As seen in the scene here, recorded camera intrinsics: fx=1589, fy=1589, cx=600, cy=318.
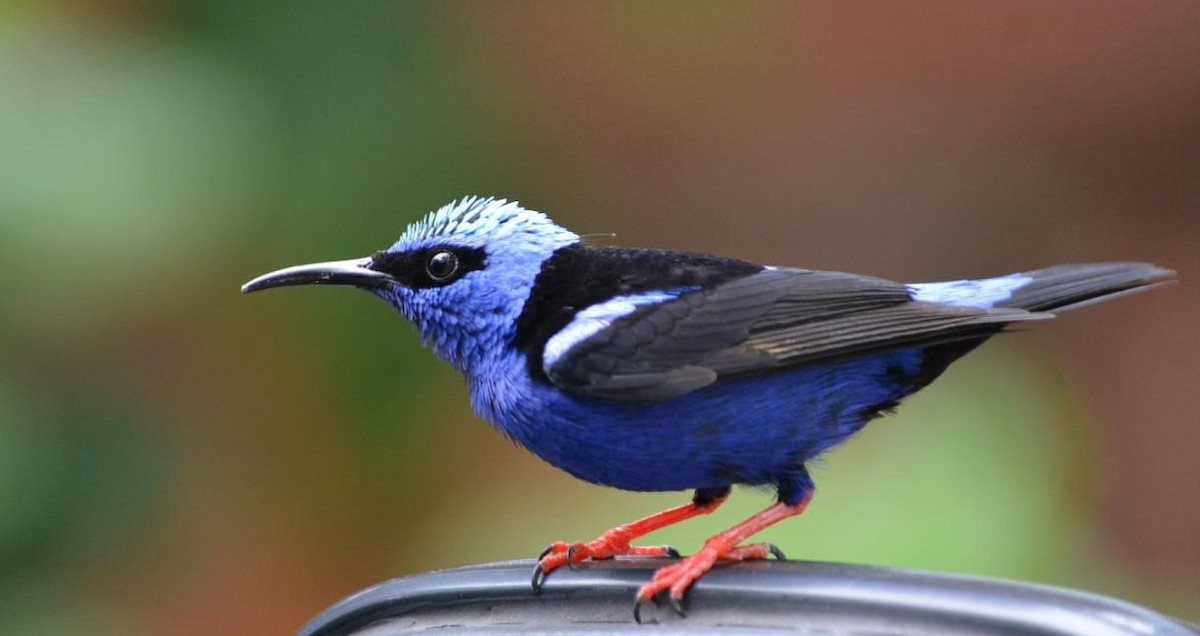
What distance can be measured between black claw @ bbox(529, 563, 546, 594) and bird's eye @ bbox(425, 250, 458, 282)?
983mm

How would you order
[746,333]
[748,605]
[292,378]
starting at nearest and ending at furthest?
1. [748,605]
2. [746,333]
3. [292,378]

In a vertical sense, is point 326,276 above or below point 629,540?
above

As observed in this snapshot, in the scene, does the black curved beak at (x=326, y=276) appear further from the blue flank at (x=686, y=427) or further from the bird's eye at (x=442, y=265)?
the blue flank at (x=686, y=427)


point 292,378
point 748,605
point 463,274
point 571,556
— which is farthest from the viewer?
point 292,378

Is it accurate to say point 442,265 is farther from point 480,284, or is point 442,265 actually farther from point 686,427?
point 686,427

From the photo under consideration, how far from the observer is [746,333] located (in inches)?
132

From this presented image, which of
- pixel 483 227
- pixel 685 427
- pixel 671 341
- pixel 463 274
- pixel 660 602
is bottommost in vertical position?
pixel 660 602

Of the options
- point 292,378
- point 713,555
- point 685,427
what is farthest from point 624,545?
point 292,378

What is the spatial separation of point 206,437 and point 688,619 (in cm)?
253

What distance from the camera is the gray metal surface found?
6.70 ft

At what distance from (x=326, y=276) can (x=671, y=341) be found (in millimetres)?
754

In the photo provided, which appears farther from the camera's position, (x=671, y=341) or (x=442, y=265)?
(x=442, y=265)

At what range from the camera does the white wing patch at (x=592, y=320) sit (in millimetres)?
3236

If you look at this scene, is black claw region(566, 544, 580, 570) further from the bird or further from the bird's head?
the bird's head
